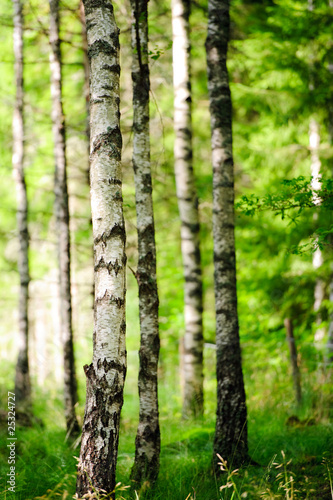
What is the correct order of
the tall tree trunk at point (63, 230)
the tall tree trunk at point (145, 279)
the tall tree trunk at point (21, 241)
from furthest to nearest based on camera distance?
the tall tree trunk at point (21, 241) → the tall tree trunk at point (63, 230) → the tall tree trunk at point (145, 279)

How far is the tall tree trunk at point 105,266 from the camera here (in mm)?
3014

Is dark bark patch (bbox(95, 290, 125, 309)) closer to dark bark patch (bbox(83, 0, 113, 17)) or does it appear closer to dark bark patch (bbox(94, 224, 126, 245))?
dark bark patch (bbox(94, 224, 126, 245))

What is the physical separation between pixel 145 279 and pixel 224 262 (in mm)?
1017

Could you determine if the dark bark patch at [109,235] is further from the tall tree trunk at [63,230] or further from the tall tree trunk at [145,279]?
the tall tree trunk at [63,230]

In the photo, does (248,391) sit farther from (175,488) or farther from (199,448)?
(175,488)

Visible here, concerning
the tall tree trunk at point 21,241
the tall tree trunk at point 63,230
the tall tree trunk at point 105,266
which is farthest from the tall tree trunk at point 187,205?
the tall tree trunk at point 105,266

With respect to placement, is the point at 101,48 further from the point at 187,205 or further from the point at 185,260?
the point at 185,260

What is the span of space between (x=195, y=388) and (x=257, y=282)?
10.9 ft

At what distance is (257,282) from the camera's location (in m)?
9.28

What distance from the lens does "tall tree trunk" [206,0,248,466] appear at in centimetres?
434

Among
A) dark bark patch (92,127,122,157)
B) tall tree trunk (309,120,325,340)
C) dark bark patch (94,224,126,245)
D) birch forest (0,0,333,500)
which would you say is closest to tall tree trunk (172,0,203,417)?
birch forest (0,0,333,500)

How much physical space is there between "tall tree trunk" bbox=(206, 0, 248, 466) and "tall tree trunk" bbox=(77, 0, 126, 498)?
1.65m

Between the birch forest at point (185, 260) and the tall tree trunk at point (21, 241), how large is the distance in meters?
0.04

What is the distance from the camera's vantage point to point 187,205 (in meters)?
6.89
